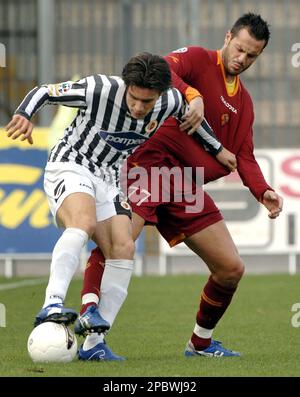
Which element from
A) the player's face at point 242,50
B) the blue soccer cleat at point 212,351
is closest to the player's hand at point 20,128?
the player's face at point 242,50

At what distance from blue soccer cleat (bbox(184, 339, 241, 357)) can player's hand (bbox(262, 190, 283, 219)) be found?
82 cm

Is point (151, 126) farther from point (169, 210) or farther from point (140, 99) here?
point (169, 210)

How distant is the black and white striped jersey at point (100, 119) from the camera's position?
6.64m

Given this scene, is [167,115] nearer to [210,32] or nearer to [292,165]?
[292,165]

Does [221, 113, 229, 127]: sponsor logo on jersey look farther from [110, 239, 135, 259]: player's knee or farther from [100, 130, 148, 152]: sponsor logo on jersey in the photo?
[110, 239, 135, 259]: player's knee

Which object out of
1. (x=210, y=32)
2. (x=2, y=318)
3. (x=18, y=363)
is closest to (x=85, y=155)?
(x=18, y=363)

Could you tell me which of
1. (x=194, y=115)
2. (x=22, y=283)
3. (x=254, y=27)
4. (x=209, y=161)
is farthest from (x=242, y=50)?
(x=22, y=283)

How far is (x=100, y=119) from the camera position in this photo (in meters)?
6.72

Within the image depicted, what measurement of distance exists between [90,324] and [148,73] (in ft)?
4.29

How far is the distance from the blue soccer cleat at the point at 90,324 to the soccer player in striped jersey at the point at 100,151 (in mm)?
21

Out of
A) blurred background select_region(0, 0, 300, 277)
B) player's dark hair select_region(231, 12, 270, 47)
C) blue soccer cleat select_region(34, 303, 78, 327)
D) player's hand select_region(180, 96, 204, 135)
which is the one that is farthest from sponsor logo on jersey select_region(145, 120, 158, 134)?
blurred background select_region(0, 0, 300, 277)

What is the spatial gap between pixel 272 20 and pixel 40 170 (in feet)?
13.8

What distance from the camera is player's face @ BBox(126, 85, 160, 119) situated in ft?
21.2

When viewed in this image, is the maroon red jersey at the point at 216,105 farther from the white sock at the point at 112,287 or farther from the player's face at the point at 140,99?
the white sock at the point at 112,287
